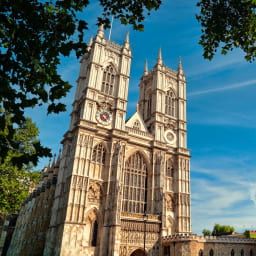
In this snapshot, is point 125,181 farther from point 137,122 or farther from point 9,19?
point 9,19

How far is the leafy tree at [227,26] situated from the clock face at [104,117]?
81.4 ft

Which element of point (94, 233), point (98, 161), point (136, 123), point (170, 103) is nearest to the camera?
point (94, 233)

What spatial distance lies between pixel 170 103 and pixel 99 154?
16.4 m

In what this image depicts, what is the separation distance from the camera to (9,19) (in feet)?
22.4

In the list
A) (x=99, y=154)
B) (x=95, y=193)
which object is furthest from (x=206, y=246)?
(x=99, y=154)

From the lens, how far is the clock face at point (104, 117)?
3488 centimetres

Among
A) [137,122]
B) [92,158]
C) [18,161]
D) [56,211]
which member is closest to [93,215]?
[56,211]

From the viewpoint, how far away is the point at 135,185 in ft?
114

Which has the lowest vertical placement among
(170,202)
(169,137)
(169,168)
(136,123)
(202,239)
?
(202,239)

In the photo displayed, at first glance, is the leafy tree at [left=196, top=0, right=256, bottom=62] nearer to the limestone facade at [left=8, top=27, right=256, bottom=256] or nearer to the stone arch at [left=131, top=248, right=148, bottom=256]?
the limestone facade at [left=8, top=27, right=256, bottom=256]

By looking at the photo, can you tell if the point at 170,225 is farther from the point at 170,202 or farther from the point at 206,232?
the point at 206,232

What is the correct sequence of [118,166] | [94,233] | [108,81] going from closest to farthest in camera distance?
1. [94,233]
2. [118,166]
3. [108,81]

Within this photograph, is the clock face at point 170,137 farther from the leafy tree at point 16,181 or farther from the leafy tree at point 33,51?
the leafy tree at point 33,51

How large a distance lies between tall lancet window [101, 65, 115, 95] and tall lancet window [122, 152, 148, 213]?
10125mm
